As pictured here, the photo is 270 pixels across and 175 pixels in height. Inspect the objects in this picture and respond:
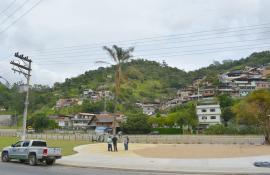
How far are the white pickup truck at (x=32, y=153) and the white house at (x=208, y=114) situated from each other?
8605 centimetres

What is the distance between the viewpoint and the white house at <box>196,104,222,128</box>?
112812 millimetres

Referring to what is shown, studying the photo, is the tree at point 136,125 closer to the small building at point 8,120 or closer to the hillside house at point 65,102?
the small building at point 8,120

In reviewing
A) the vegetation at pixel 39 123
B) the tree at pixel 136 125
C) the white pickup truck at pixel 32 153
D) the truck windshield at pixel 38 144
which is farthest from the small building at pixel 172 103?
the truck windshield at pixel 38 144

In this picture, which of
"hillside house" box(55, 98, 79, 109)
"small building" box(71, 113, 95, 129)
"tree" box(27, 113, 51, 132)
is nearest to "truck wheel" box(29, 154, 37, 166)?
"tree" box(27, 113, 51, 132)

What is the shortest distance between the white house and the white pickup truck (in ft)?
282

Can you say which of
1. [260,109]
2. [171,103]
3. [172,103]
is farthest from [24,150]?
[171,103]

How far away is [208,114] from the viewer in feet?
372

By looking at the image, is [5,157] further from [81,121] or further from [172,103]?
[172,103]

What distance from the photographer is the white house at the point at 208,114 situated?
4441 inches

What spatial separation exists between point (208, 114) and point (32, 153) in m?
88.8

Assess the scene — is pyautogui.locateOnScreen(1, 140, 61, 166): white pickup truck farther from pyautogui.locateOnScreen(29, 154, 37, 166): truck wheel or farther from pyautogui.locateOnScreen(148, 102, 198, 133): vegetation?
pyautogui.locateOnScreen(148, 102, 198, 133): vegetation

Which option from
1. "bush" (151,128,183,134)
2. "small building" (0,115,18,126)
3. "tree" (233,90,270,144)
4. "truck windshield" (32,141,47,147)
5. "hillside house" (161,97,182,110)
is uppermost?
"hillside house" (161,97,182,110)

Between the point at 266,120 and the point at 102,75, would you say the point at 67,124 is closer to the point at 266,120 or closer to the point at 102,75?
the point at 102,75

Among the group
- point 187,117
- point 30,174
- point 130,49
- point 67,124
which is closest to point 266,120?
point 130,49
